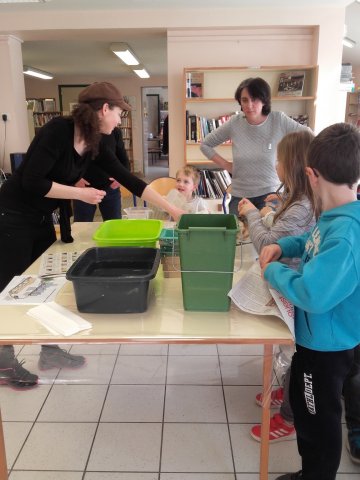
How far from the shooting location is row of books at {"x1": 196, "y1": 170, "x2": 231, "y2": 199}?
14.1 feet

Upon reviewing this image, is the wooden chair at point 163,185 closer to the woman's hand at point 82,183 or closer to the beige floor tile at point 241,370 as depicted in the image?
the woman's hand at point 82,183

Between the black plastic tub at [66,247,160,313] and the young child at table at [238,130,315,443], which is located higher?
the young child at table at [238,130,315,443]

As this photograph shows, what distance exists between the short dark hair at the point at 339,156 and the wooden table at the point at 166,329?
1.48ft

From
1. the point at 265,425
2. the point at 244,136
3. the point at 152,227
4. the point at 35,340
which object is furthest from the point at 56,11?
the point at 265,425

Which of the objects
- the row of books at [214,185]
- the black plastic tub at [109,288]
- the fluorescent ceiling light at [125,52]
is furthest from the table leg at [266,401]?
the fluorescent ceiling light at [125,52]

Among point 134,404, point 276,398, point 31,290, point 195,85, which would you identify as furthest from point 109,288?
point 195,85

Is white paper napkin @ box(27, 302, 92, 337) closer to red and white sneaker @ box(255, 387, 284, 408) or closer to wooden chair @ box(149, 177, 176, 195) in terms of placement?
red and white sneaker @ box(255, 387, 284, 408)

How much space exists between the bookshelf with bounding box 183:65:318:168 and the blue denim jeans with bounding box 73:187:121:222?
1.77 m

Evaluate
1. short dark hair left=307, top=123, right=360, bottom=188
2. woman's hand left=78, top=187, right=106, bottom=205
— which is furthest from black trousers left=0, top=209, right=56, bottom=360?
short dark hair left=307, top=123, right=360, bottom=188

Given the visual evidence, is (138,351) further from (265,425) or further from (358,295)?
(358,295)

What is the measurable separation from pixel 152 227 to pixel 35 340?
2.65 feet

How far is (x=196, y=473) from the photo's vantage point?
1.53m

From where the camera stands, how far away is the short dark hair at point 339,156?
1.10 metres

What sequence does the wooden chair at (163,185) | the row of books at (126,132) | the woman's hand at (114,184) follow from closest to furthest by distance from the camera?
the woman's hand at (114,184) < the wooden chair at (163,185) < the row of books at (126,132)
